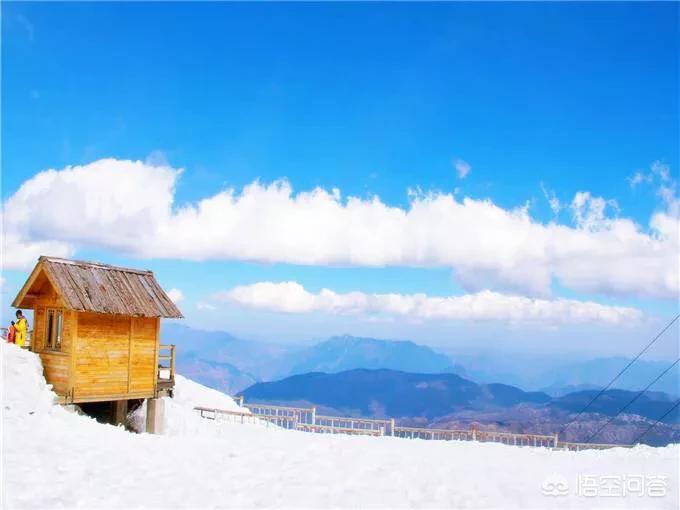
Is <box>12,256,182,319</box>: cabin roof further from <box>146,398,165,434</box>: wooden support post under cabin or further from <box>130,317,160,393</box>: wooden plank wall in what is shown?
<box>146,398,165,434</box>: wooden support post under cabin

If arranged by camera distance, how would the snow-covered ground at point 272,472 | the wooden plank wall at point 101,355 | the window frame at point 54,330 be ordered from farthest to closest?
the window frame at point 54,330
the wooden plank wall at point 101,355
the snow-covered ground at point 272,472

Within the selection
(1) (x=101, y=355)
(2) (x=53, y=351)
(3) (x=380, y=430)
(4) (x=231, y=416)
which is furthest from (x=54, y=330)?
(3) (x=380, y=430)

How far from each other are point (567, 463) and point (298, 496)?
1026cm

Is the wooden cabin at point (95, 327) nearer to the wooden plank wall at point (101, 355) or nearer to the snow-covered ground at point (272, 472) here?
the wooden plank wall at point (101, 355)

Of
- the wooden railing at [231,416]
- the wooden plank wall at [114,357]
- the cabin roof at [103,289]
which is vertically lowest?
the wooden railing at [231,416]

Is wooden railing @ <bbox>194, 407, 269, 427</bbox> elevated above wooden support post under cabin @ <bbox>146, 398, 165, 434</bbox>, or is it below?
below

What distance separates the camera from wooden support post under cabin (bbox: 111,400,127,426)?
26688 mm

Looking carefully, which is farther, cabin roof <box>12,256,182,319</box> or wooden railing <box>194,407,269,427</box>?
wooden railing <box>194,407,269,427</box>

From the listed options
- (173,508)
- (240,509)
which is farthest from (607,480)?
(173,508)

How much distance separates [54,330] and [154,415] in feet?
21.2

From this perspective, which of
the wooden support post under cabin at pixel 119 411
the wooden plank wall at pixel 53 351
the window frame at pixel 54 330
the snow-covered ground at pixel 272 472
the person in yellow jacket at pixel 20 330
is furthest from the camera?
the wooden support post under cabin at pixel 119 411

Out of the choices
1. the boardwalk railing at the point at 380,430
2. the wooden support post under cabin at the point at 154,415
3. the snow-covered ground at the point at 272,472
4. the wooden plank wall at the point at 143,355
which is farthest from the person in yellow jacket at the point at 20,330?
the boardwalk railing at the point at 380,430

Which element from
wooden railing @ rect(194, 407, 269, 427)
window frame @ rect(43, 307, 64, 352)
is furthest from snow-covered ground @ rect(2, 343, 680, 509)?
wooden railing @ rect(194, 407, 269, 427)

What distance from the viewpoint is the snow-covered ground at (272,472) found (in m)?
13.1
